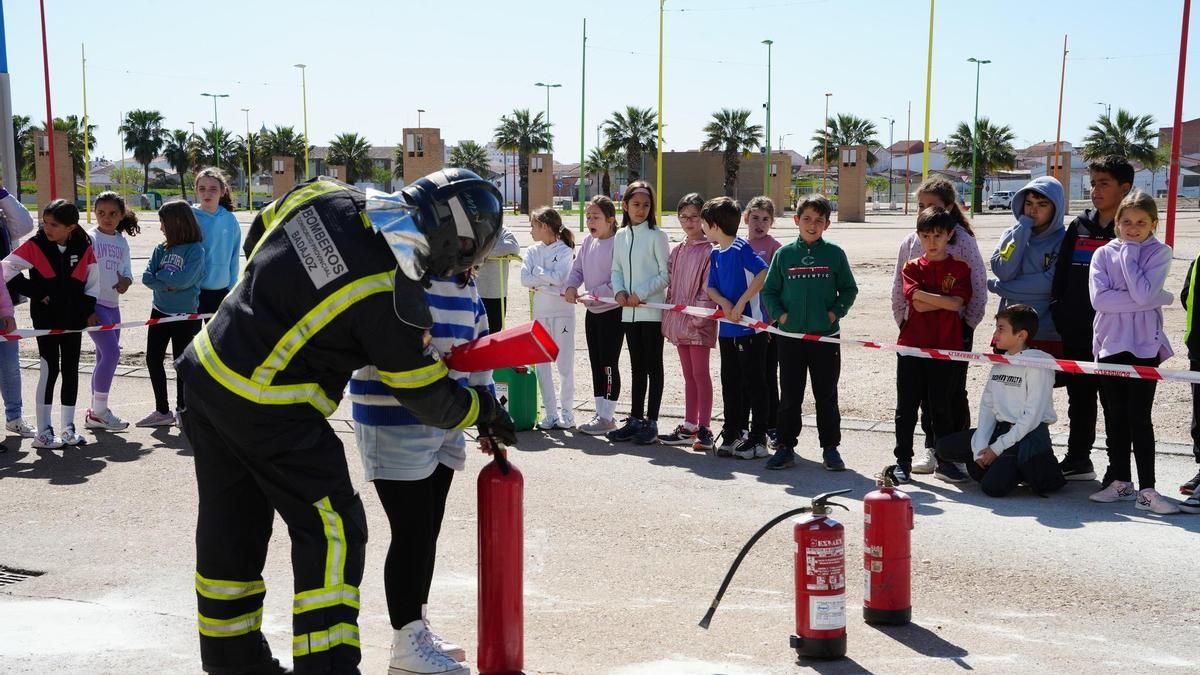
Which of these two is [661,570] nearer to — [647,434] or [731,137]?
[647,434]

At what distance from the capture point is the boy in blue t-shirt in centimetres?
839

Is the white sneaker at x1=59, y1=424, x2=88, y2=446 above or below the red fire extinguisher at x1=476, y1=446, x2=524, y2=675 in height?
below

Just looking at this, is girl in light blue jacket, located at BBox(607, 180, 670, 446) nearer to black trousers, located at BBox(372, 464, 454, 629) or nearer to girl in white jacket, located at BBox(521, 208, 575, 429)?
girl in white jacket, located at BBox(521, 208, 575, 429)

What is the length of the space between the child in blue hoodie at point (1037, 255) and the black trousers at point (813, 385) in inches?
45.6

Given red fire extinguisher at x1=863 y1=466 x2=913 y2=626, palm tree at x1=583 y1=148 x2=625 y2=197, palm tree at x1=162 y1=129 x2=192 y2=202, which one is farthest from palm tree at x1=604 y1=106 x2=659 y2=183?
red fire extinguisher at x1=863 y1=466 x2=913 y2=626

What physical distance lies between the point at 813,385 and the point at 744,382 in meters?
0.61

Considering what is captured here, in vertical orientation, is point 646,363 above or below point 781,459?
above

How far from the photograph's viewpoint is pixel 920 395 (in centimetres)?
783

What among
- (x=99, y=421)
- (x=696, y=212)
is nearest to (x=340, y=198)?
(x=696, y=212)

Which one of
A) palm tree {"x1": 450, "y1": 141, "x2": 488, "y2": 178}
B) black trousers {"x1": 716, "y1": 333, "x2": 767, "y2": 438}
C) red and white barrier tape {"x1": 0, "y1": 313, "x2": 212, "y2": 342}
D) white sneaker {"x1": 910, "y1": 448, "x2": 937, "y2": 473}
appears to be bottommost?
white sneaker {"x1": 910, "y1": 448, "x2": 937, "y2": 473}

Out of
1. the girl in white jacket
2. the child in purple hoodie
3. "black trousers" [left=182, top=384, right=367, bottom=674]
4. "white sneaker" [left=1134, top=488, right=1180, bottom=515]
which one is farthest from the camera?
the girl in white jacket

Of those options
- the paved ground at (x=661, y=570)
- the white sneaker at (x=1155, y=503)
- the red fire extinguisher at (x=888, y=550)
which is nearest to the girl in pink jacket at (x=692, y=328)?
the paved ground at (x=661, y=570)

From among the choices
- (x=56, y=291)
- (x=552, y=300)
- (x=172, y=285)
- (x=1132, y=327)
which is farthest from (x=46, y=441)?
(x=1132, y=327)

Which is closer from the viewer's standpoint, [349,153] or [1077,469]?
[1077,469]
